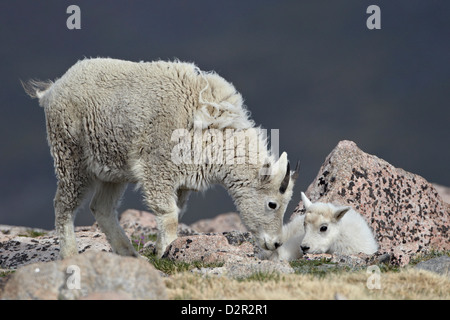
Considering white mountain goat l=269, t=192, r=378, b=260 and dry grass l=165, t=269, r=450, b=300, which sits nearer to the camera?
dry grass l=165, t=269, r=450, b=300

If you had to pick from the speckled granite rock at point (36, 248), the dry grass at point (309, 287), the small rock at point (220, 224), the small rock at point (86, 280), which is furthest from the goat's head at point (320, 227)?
the small rock at point (220, 224)

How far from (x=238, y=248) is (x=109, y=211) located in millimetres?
2677

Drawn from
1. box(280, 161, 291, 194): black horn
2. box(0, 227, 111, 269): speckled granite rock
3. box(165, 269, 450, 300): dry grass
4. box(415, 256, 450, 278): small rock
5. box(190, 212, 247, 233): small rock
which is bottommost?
box(190, 212, 247, 233): small rock

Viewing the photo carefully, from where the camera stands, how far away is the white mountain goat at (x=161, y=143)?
416 inches

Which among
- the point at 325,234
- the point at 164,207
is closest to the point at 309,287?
the point at 164,207

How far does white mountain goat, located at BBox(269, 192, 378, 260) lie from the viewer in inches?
442

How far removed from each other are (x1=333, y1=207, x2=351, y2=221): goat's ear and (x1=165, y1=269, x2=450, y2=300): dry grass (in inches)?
130

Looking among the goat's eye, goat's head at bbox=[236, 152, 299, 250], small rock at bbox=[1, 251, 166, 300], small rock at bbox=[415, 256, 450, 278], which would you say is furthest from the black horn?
small rock at bbox=[1, 251, 166, 300]

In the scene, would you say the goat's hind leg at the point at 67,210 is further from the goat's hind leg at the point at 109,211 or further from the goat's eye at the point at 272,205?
the goat's eye at the point at 272,205

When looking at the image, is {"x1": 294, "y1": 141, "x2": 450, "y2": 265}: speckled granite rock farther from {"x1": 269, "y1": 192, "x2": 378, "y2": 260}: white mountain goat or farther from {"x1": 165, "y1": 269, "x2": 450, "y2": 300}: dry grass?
{"x1": 165, "y1": 269, "x2": 450, "y2": 300}: dry grass

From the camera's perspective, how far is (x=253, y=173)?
10898mm

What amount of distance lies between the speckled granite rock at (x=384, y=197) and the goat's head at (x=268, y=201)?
2.68m
